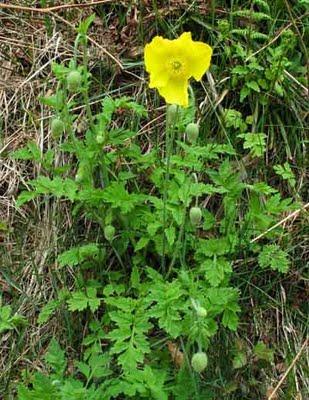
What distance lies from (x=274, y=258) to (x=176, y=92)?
2.05ft

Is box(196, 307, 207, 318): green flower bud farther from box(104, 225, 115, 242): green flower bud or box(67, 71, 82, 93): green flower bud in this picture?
box(67, 71, 82, 93): green flower bud

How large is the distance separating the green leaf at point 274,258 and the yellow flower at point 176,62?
0.60 meters

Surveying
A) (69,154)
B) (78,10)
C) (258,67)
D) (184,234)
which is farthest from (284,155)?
(78,10)

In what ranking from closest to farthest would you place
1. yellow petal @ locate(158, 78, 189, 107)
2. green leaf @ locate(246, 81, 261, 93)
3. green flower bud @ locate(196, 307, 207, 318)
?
green flower bud @ locate(196, 307, 207, 318) → yellow petal @ locate(158, 78, 189, 107) → green leaf @ locate(246, 81, 261, 93)

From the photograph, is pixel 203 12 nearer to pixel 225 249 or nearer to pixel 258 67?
pixel 258 67

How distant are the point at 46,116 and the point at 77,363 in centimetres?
99

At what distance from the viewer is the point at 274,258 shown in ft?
8.63

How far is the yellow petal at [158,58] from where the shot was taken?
2367 mm

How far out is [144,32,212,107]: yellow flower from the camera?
2.36 meters

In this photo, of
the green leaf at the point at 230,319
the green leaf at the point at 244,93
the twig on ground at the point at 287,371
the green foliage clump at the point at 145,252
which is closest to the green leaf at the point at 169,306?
the green foliage clump at the point at 145,252

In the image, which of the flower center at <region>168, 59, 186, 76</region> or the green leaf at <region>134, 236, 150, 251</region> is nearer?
the flower center at <region>168, 59, 186, 76</region>

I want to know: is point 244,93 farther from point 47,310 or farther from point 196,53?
point 47,310

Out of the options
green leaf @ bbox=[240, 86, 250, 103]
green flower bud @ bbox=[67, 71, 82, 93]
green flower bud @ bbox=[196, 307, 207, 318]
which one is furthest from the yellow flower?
green leaf @ bbox=[240, 86, 250, 103]

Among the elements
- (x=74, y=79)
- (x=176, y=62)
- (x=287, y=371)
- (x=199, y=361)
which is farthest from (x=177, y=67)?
(x=287, y=371)
